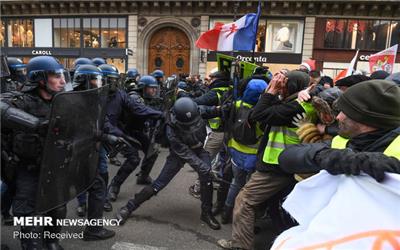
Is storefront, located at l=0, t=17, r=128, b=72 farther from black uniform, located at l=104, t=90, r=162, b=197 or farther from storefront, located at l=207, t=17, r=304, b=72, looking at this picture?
black uniform, located at l=104, t=90, r=162, b=197

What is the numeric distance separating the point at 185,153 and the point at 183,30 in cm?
1936

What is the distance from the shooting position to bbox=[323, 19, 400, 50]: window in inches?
818

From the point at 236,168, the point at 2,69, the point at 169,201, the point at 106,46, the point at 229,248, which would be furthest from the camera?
the point at 106,46

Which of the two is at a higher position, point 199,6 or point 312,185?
point 199,6

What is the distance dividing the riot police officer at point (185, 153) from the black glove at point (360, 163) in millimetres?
2530

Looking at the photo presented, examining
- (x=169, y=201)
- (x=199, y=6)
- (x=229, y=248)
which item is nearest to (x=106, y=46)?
(x=199, y=6)

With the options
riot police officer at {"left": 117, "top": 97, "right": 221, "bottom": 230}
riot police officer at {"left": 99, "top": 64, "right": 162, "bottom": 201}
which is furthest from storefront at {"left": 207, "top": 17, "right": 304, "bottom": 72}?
riot police officer at {"left": 117, "top": 97, "right": 221, "bottom": 230}

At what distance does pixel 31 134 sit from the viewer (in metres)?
2.58

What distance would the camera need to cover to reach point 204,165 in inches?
158

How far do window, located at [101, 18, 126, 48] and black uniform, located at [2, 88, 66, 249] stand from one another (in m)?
21.0

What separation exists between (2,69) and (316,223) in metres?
5.83

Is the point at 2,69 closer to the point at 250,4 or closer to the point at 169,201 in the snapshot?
the point at 169,201

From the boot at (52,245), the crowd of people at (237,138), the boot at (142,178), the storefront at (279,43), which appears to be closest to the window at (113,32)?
the storefront at (279,43)

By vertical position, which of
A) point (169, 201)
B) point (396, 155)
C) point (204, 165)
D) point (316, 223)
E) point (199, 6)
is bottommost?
point (169, 201)
